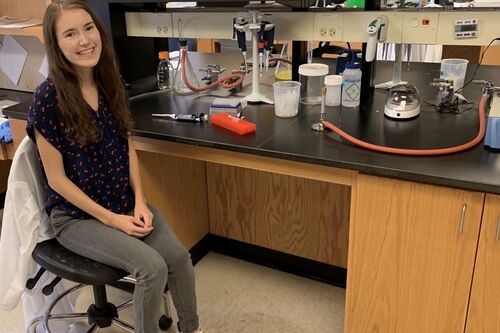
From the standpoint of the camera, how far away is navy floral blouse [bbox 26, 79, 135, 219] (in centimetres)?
141

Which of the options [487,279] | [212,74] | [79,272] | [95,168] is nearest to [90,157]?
[95,168]

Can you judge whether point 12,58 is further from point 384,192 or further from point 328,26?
point 384,192

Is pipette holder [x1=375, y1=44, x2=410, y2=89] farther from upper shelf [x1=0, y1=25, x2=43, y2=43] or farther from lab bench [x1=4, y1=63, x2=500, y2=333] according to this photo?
upper shelf [x1=0, y1=25, x2=43, y2=43]

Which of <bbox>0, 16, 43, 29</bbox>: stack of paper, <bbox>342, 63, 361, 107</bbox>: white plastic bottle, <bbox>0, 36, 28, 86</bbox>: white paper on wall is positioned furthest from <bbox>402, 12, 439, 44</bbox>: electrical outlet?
<bbox>0, 36, 28, 86</bbox>: white paper on wall

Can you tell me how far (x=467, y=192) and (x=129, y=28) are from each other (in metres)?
1.51

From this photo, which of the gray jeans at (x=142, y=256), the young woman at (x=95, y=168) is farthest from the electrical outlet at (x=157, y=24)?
the gray jeans at (x=142, y=256)

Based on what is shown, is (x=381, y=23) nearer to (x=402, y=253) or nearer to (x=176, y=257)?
(x=402, y=253)

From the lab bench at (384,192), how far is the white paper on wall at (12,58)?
83 centimetres

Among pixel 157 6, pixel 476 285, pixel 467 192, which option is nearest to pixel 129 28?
pixel 157 6

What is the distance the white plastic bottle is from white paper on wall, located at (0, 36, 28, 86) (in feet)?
5.99

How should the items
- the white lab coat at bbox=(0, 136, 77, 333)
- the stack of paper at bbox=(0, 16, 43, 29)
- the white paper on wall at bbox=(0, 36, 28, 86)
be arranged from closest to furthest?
1. the white lab coat at bbox=(0, 136, 77, 333)
2. the stack of paper at bbox=(0, 16, 43, 29)
3. the white paper on wall at bbox=(0, 36, 28, 86)

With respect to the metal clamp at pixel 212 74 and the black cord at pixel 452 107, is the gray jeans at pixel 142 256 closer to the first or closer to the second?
the metal clamp at pixel 212 74

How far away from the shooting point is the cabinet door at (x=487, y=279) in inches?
49.4

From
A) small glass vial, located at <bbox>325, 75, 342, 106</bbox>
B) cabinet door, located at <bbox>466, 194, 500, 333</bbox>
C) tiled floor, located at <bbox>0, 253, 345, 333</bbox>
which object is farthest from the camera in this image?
tiled floor, located at <bbox>0, 253, 345, 333</bbox>
